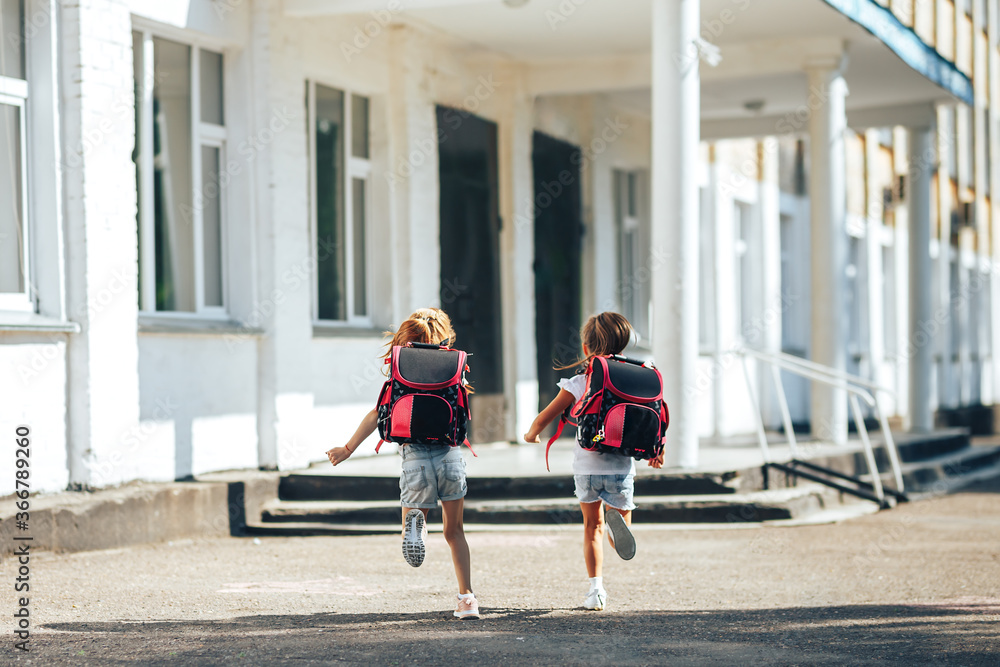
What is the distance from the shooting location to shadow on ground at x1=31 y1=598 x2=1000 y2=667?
190 inches

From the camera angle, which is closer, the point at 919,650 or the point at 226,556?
the point at 919,650

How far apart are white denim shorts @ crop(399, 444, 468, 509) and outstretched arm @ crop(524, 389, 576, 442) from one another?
0.35 m

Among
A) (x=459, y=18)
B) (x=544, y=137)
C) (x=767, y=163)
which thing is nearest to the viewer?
(x=459, y=18)

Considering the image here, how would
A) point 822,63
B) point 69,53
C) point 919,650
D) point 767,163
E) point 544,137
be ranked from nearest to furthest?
point 919,650, point 69,53, point 822,63, point 544,137, point 767,163

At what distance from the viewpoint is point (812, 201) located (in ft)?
39.9

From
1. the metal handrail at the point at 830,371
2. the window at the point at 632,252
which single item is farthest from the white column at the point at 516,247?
the window at the point at 632,252

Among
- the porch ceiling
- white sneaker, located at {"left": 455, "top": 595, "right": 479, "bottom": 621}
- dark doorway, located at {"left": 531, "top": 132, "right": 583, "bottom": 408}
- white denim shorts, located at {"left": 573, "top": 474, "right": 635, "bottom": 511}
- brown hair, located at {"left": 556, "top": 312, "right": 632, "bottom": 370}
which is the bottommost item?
white sneaker, located at {"left": 455, "top": 595, "right": 479, "bottom": 621}

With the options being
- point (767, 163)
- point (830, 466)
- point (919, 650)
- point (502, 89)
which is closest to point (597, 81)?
point (502, 89)

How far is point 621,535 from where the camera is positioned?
5473mm

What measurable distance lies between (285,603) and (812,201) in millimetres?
7680

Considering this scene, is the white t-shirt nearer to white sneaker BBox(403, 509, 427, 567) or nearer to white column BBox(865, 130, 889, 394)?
white sneaker BBox(403, 509, 427, 567)

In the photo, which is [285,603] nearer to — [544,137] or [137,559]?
[137,559]

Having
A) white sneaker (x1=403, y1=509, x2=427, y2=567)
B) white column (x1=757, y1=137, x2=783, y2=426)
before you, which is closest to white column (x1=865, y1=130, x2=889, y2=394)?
white column (x1=757, y1=137, x2=783, y2=426)

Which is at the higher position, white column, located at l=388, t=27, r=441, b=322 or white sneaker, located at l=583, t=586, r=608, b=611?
white column, located at l=388, t=27, r=441, b=322
